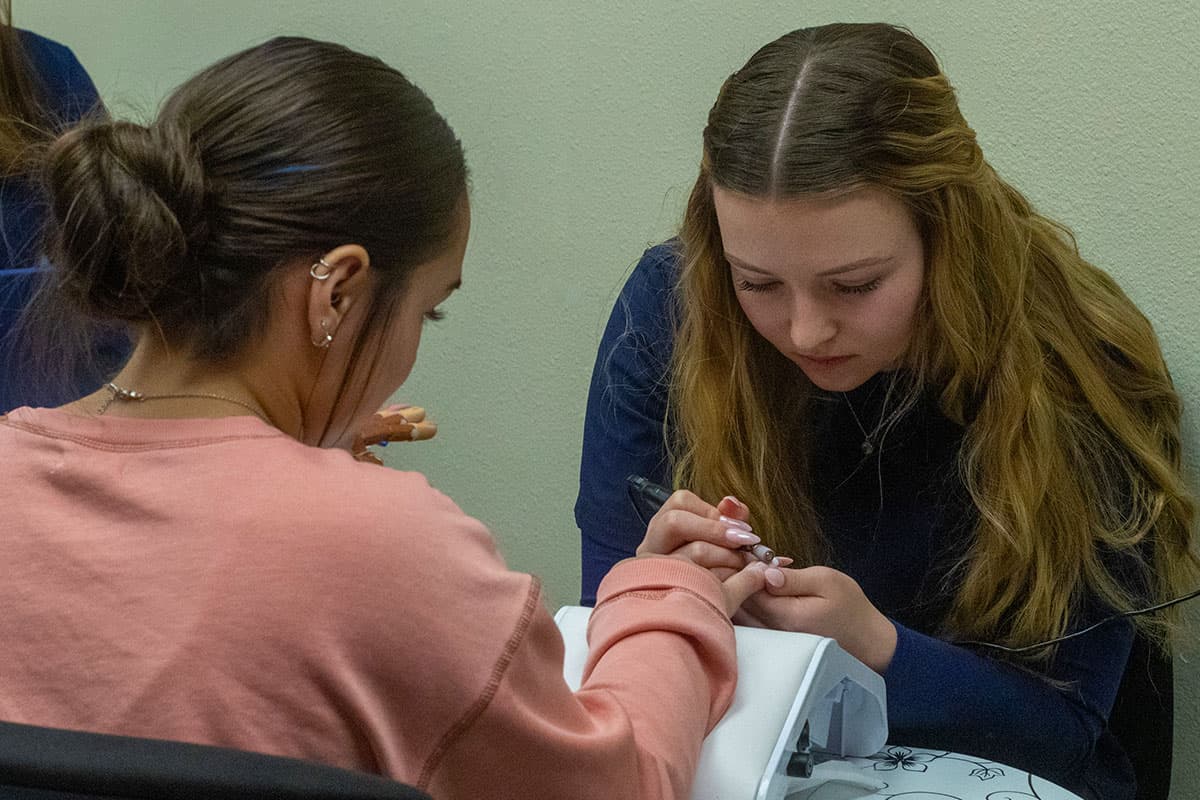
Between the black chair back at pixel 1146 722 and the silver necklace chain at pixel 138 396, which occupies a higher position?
the silver necklace chain at pixel 138 396

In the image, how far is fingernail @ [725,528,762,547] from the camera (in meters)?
0.96

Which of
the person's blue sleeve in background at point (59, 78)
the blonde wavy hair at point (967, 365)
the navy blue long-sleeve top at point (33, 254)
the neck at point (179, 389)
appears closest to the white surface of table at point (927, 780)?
the blonde wavy hair at point (967, 365)

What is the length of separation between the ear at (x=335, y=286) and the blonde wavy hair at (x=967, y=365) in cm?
39

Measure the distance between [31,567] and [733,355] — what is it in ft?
2.22

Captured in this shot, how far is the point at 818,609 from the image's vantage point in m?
0.97

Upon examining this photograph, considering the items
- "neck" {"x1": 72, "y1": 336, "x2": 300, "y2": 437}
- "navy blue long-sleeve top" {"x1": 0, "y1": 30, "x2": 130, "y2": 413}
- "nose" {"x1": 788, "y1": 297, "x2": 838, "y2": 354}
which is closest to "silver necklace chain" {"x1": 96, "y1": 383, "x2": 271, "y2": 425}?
"neck" {"x1": 72, "y1": 336, "x2": 300, "y2": 437}

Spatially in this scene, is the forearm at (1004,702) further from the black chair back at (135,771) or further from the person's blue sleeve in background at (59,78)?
the person's blue sleeve in background at (59,78)

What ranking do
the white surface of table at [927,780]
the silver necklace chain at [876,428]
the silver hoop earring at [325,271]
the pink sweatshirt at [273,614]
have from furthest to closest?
the silver necklace chain at [876,428] → the white surface of table at [927,780] → the silver hoop earring at [325,271] → the pink sweatshirt at [273,614]

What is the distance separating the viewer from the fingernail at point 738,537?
96 centimetres

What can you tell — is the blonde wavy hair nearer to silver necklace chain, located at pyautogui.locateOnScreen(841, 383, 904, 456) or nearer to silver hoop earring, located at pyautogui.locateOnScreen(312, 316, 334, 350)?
silver necklace chain, located at pyautogui.locateOnScreen(841, 383, 904, 456)

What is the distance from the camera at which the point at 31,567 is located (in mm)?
633

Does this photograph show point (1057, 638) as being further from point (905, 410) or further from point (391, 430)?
point (391, 430)

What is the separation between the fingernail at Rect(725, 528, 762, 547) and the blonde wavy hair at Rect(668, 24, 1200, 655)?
0.19 metres

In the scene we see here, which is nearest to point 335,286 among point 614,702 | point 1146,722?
point 614,702
